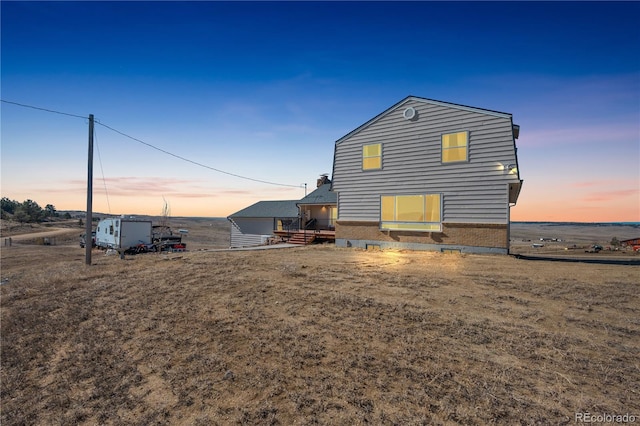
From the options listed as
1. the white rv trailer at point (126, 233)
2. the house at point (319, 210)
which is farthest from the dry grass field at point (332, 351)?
the house at point (319, 210)

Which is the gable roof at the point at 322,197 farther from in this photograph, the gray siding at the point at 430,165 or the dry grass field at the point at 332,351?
the dry grass field at the point at 332,351

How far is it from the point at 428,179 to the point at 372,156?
3.46 meters

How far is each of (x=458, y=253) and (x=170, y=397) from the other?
521 inches

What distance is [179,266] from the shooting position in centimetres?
1294

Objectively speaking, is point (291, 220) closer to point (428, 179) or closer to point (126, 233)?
point (126, 233)

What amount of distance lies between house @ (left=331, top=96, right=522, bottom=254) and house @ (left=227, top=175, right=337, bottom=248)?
494 cm

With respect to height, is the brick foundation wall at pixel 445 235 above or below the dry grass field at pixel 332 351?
above

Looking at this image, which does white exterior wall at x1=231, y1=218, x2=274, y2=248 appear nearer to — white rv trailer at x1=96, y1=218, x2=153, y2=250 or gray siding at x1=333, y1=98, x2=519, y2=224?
white rv trailer at x1=96, y1=218, x2=153, y2=250

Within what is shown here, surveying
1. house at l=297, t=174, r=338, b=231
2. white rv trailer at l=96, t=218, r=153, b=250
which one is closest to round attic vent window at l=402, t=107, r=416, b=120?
house at l=297, t=174, r=338, b=231

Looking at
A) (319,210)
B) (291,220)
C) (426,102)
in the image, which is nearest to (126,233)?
(291,220)

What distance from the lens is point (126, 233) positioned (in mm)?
23938

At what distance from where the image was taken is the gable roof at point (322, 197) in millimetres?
25062

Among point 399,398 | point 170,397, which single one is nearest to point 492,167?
point 399,398

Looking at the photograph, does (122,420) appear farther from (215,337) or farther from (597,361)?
(597,361)
